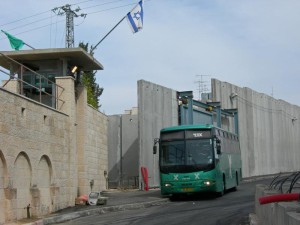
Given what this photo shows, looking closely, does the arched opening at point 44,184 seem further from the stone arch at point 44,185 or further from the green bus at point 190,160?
the green bus at point 190,160

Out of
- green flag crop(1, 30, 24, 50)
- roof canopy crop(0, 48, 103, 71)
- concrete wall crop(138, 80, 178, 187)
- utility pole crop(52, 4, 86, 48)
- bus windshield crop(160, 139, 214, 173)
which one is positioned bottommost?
bus windshield crop(160, 139, 214, 173)

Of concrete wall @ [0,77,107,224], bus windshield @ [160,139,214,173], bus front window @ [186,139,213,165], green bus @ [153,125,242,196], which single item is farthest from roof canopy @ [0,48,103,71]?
bus front window @ [186,139,213,165]

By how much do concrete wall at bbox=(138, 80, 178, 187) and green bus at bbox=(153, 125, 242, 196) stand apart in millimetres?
7835

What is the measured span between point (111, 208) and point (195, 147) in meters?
5.53

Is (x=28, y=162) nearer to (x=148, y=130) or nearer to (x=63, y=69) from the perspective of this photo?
(x=63, y=69)

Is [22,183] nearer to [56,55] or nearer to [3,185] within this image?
[3,185]

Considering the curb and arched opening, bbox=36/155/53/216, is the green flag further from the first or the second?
the curb

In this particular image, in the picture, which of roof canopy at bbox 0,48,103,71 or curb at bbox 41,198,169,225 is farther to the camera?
roof canopy at bbox 0,48,103,71

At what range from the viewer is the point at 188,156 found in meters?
22.4

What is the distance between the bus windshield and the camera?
22.2m

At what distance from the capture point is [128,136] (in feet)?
121

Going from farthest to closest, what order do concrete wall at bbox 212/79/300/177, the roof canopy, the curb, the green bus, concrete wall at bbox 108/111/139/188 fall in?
1. concrete wall at bbox 212/79/300/177
2. concrete wall at bbox 108/111/139/188
3. the green bus
4. the roof canopy
5. the curb

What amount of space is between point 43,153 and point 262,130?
36.5m

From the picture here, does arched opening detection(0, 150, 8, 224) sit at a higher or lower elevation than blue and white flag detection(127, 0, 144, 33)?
lower
